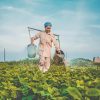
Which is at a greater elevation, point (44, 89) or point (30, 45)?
point (30, 45)

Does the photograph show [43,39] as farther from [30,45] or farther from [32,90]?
[32,90]

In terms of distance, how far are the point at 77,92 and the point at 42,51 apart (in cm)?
1039

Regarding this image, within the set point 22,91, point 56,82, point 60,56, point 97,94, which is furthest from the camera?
point 60,56

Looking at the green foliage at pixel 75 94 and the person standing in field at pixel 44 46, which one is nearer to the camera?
the green foliage at pixel 75 94

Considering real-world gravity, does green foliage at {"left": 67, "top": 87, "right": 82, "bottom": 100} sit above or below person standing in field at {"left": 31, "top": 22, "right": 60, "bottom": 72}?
below

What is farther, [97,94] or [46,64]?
[46,64]

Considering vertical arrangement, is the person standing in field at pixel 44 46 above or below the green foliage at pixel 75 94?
above

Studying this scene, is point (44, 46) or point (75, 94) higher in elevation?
point (44, 46)

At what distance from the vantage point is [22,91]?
4.98 m

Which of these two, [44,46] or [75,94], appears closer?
[75,94]

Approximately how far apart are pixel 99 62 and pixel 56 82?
28.6ft

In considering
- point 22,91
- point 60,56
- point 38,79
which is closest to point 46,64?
point 60,56

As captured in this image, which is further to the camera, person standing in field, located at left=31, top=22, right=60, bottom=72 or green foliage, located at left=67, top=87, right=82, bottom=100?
person standing in field, located at left=31, top=22, right=60, bottom=72

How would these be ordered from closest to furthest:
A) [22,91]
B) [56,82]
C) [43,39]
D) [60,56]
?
[22,91] < [56,82] < [43,39] < [60,56]
